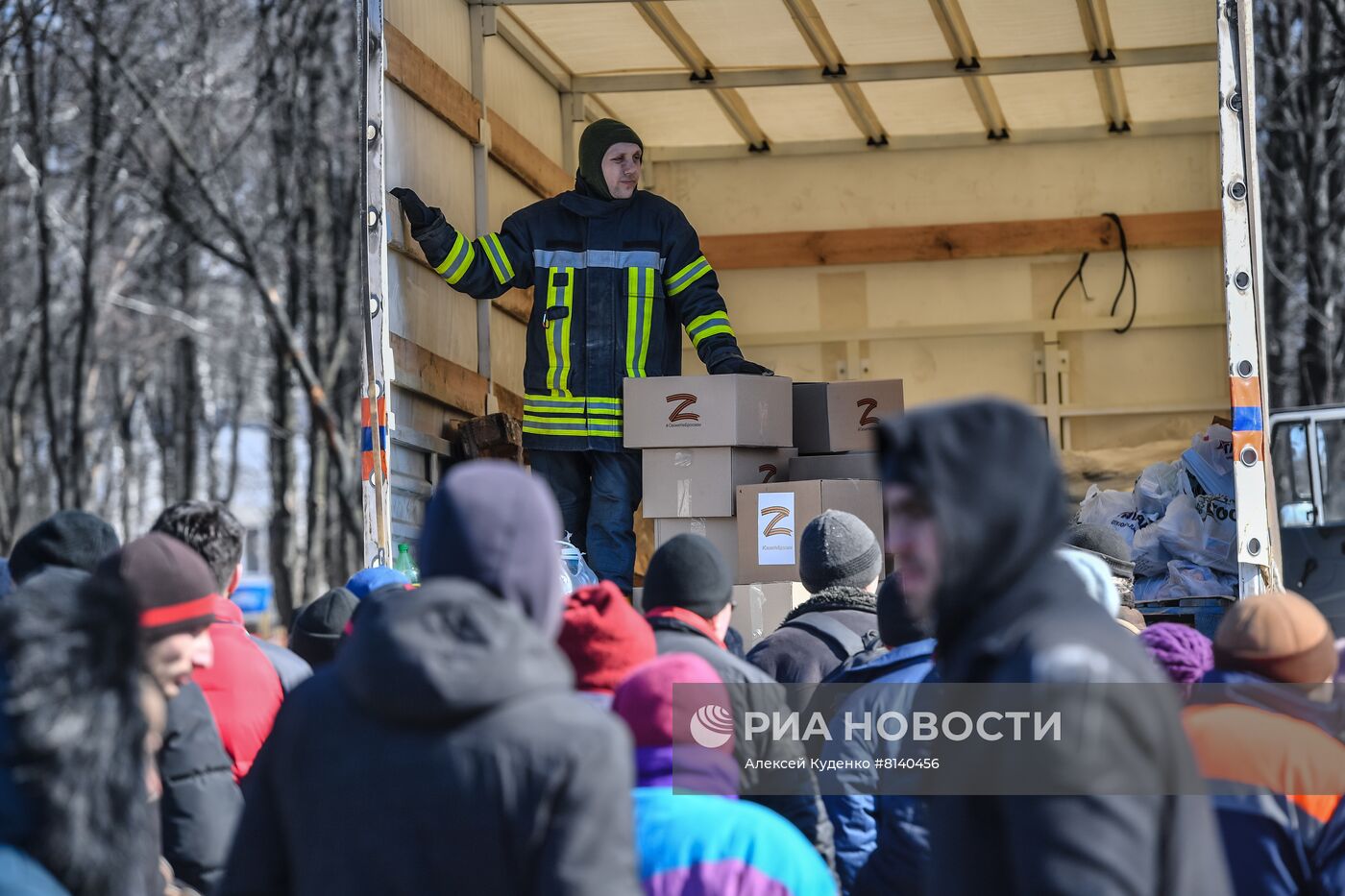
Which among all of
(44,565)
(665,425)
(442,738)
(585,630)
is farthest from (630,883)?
(665,425)

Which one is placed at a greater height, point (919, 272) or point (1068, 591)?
point (919, 272)

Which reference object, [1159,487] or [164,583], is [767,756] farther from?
[1159,487]

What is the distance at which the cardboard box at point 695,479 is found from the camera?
23.2 feet

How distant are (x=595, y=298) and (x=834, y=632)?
3.17m

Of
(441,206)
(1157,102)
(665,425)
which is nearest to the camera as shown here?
(665,425)

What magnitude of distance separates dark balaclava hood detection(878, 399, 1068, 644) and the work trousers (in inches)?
202

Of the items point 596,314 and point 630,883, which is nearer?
point 630,883

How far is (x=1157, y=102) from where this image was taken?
32.1ft

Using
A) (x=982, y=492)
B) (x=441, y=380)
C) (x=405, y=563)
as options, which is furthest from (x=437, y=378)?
(x=982, y=492)

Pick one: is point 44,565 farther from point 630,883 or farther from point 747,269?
point 747,269

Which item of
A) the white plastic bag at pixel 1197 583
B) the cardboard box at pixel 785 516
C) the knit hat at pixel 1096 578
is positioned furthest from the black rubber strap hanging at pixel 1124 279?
the knit hat at pixel 1096 578

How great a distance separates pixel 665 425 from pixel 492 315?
1649mm

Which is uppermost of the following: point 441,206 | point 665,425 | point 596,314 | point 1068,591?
point 441,206

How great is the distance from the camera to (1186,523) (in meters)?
7.58
